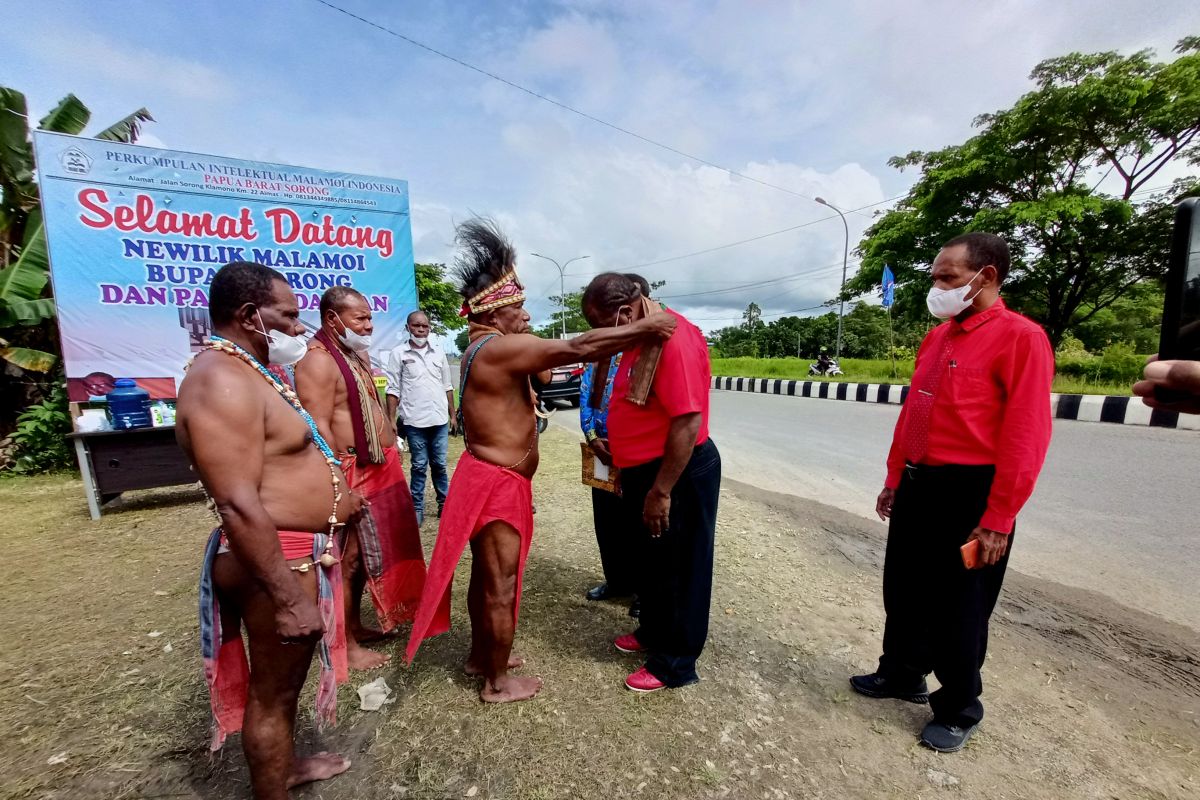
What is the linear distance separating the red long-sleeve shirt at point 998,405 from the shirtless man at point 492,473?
1.53m

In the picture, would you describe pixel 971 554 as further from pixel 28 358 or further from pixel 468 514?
pixel 28 358

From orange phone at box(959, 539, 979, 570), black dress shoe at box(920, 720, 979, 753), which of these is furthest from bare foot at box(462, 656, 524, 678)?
orange phone at box(959, 539, 979, 570)

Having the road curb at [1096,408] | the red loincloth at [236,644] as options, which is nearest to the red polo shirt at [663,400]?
the red loincloth at [236,644]

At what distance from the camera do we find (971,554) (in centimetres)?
187

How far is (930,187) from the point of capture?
14.3 m

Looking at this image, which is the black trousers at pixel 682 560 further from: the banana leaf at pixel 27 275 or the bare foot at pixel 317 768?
the banana leaf at pixel 27 275

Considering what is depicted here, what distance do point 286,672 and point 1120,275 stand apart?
18.4 m

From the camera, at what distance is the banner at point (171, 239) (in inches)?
204

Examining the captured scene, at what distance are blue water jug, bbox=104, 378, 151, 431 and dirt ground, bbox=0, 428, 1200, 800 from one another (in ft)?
7.21

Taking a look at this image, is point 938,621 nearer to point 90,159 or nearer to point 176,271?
point 176,271

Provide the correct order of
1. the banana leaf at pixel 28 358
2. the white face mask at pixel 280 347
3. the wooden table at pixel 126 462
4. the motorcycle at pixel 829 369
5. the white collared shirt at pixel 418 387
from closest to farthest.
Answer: the white face mask at pixel 280 347
the white collared shirt at pixel 418 387
the wooden table at pixel 126 462
the banana leaf at pixel 28 358
the motorcycle at pixel 829 369

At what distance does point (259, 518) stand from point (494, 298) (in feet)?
4.06

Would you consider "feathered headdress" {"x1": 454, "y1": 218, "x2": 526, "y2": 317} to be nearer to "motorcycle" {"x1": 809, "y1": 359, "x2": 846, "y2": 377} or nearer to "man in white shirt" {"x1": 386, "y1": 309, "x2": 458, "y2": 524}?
"man in white shirt" {"x1": 386, "y1": 309, "x2": 458, "y2": 524}

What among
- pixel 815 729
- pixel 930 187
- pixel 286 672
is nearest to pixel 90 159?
pixel 286 672
